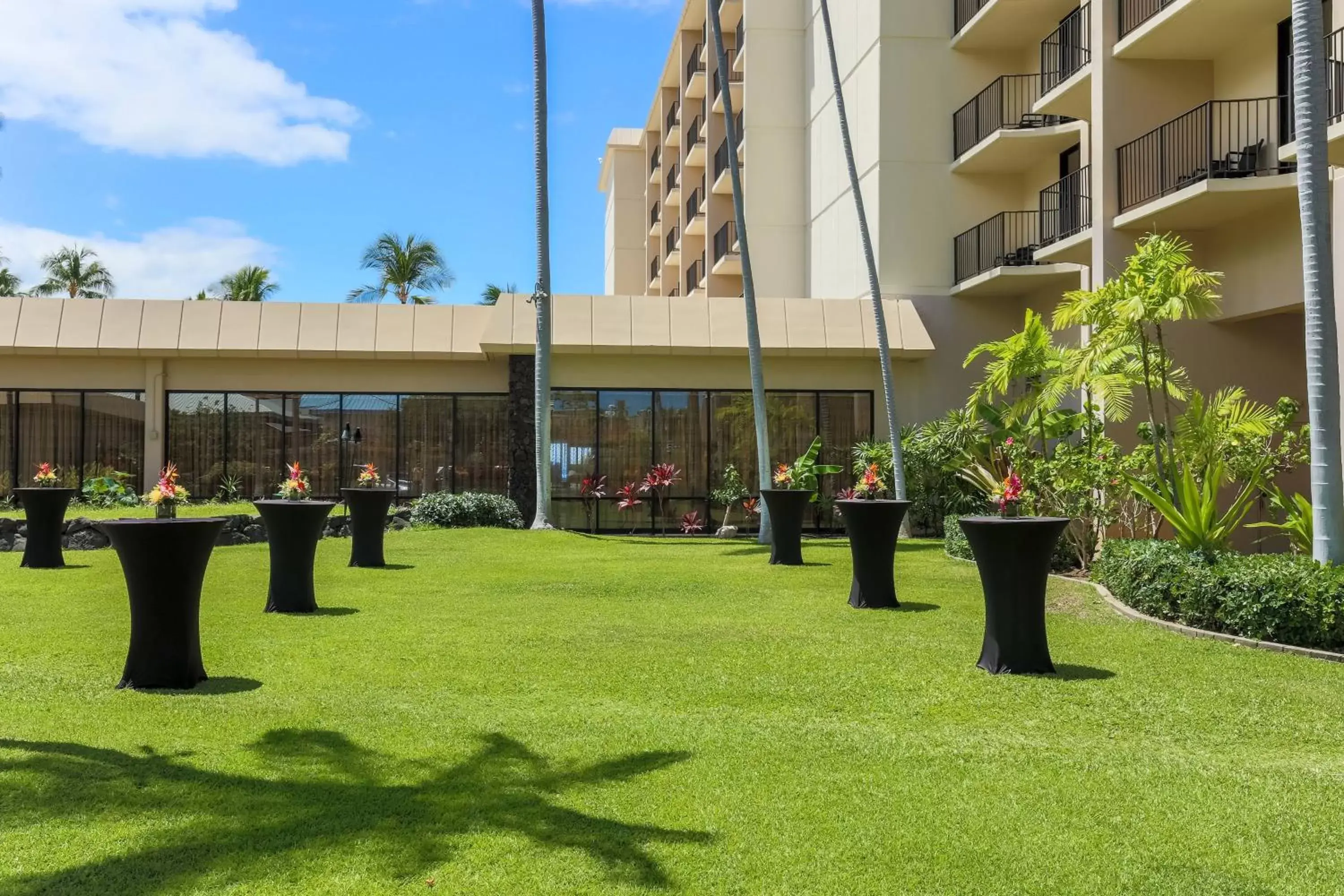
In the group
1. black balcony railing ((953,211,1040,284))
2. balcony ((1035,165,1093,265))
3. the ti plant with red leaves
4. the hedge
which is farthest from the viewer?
black balcony railing ((953,211,1040,284))

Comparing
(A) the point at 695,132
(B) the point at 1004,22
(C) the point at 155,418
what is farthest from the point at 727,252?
(C) the point at 155,418

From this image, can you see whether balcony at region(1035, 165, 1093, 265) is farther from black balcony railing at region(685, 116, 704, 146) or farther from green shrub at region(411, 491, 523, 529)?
black balcony railing at region(685, 116, 704, 146)

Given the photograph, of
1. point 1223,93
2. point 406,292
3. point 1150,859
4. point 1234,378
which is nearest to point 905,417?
point 1234,378

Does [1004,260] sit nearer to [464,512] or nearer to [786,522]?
[786,522]

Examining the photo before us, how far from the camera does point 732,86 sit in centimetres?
3472

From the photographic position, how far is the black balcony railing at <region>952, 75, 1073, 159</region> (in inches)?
984

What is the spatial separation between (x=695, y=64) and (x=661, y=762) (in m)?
37.2

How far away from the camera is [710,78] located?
37125 mm

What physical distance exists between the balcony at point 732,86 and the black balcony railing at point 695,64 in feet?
5.79

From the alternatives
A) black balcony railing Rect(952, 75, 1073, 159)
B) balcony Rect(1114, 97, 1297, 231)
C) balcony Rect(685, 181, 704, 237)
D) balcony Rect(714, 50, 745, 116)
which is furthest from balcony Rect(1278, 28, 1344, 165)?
balcony Rect(685, 181, 704, 237)

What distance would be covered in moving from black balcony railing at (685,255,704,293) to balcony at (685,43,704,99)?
5.46m

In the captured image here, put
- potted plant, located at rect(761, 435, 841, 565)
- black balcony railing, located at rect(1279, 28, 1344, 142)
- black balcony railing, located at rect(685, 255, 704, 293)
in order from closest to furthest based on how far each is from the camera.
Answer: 1. black balcony railing, located at rect(1279, 28, 1344, 142)
2. potted plant, located at rect(761, 435, 841, 565)
3. black balcony railing, located at rect(685, 255, 704, 293)

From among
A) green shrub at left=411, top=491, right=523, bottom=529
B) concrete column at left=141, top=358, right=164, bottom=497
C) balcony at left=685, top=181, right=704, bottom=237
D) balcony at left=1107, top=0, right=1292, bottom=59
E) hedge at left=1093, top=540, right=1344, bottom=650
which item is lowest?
hedge at left=1093, top=540, right=1344, bottom=650

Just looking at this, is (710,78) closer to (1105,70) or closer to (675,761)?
(1105,70)
